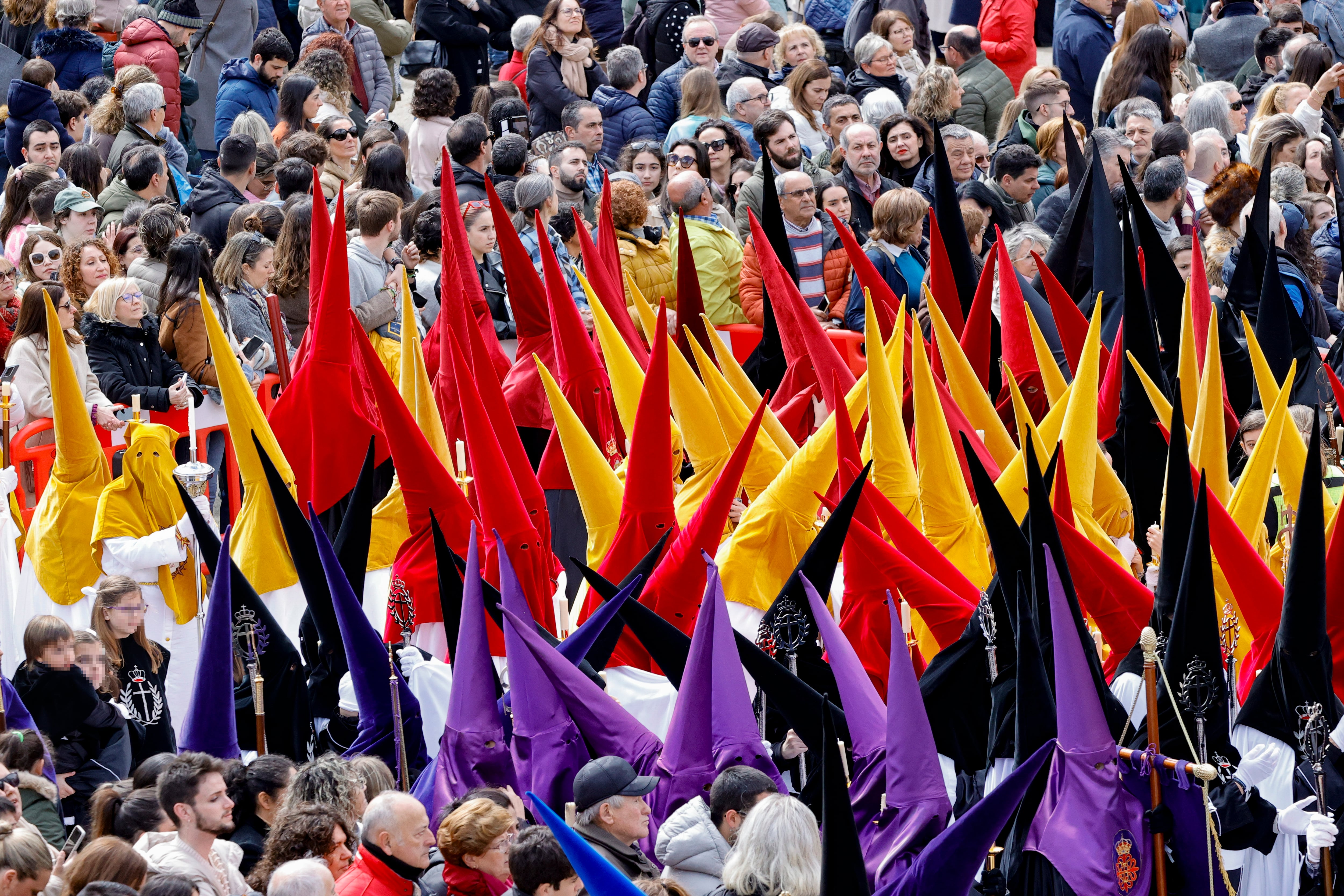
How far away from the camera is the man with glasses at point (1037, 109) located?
1197 centimetres

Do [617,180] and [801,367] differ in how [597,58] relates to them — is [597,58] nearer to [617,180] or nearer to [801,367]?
[617,180]

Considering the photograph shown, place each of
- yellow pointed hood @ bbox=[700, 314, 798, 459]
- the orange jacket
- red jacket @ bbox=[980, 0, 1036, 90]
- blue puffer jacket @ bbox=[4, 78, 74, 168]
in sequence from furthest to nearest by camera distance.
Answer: red jacket @ bbox=[980, 0, 1036, 90] < blue puffer jacket @ bbox=[4, 78, 74, 168] < the orange jacket < yellow pointed hood @ bbox=[700, 314, 798, 459]

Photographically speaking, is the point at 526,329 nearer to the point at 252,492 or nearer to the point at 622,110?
the point at 252,492

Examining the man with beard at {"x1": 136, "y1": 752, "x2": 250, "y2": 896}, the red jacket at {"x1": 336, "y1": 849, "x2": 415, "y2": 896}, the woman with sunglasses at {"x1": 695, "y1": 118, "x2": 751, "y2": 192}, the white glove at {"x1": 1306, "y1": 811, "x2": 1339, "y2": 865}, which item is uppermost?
the woman with sunglasses at {"x1": 695, "y1": 118, "x2": 751, "y2": 192}

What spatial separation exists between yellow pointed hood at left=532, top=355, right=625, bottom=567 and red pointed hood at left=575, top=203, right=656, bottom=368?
1.26 m

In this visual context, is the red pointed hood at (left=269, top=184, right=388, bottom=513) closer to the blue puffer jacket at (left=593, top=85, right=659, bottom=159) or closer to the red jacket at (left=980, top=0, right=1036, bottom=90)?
the blue puffer jacket at (left=593, top=85, right=659, bottom=159)

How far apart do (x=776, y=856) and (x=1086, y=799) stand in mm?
1096

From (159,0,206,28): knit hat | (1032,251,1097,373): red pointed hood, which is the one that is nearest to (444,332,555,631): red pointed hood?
(1032,251,1097,373): red pointed hood

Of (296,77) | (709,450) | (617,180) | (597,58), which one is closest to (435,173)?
(296,77)

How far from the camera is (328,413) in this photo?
833cm

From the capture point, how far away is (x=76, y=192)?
988 centimetres

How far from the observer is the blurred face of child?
6.93 metres

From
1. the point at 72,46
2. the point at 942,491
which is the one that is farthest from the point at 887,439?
the point at 72,46

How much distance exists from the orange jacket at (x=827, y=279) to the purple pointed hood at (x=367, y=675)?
12.6ft
